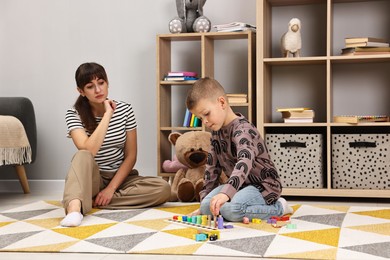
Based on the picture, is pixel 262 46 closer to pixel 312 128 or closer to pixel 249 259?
pixel 312 128

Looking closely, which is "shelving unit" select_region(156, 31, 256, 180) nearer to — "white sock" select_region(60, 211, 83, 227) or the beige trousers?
the beige trousers

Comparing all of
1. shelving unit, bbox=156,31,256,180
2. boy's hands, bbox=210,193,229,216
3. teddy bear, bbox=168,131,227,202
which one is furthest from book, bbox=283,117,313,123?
boy's hands, bbox=210,193,229,216

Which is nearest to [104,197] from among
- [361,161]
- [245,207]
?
[245,207]

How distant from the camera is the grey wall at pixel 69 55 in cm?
396

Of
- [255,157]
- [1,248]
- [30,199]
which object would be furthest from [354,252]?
[30,199]

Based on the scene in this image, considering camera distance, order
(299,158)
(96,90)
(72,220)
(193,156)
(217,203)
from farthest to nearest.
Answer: (299,158) → (193,156) → (96,90) → (72,220) → (217,203)

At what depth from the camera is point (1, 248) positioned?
2.04m

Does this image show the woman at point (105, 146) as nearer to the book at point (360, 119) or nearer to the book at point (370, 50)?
the book at point (360, 119)

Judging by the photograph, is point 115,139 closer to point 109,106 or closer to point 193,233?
point 109,106

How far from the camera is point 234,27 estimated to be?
3551 mm

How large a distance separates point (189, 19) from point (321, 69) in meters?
0.85

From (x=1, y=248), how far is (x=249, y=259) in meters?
0.84

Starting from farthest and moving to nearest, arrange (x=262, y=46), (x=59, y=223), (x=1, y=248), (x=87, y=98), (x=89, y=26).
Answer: (x=89, y=26) < (x=262, y=46) < (x=87, y=98) < (x=59, y=223) < (x=1, y=248)

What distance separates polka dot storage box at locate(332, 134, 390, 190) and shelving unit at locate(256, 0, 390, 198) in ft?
0.46
